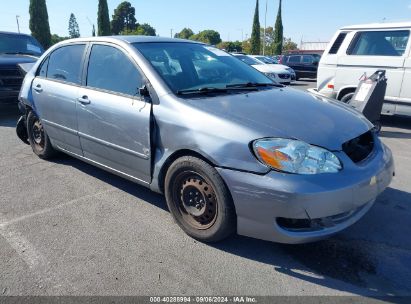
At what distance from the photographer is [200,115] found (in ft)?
9.25

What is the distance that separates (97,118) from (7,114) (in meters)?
6.34

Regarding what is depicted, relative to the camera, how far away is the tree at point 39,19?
34.0 metres

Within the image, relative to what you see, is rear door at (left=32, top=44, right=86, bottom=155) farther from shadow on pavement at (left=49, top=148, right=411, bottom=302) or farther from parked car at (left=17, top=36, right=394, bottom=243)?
shadow on pavement at (left=49, top=148, right=411, bottom=302)

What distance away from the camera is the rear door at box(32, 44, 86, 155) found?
4.02 meters

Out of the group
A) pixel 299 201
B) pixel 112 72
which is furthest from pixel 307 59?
pixel 299 201

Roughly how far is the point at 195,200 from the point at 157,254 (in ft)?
1.71

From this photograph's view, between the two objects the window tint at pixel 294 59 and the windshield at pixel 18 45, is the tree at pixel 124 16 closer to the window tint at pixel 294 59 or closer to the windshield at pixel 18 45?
the window tint at pixel 294 59

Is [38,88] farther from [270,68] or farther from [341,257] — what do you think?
[270,68]

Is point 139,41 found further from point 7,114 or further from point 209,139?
point 7,114

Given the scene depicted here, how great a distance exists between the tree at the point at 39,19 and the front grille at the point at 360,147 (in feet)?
119

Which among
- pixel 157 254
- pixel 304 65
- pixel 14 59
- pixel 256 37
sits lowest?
pixel 157 254

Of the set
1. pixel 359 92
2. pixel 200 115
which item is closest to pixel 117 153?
pixel 200 115

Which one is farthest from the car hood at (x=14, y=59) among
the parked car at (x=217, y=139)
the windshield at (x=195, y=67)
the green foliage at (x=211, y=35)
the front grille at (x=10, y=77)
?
the green foliage at (x=211, y=35)

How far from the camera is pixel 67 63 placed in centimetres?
425
